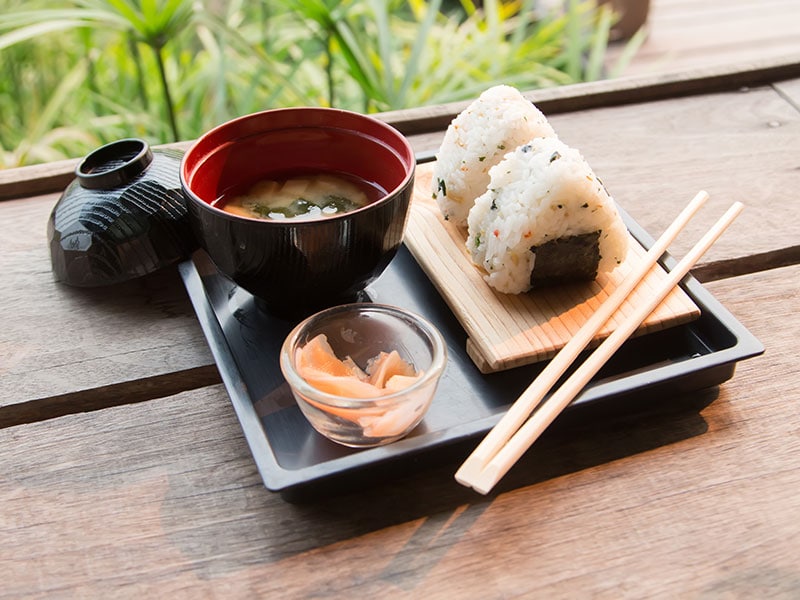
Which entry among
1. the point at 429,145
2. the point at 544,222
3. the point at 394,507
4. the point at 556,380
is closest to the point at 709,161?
the point at 429,145

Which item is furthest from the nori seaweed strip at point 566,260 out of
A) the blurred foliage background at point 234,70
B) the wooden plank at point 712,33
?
the wooden plank at point 712,33

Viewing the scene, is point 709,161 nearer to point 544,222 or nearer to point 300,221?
point 544,222

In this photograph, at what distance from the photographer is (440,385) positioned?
1.07m

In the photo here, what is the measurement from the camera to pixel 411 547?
2.99 ft

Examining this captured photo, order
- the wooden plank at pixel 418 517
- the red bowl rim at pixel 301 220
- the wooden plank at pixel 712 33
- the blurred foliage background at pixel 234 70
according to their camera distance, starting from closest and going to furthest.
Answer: the wooden plank at pixel 418 517
the red bowl rim at pixel 301 220
the blurred foliage background at pixel 234 70
the wooden plank at pixel 712 33

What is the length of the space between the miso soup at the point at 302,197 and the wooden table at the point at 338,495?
0.19m

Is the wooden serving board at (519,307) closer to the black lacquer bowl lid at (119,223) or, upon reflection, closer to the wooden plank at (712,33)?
the black lacquer bowl lid at (119,223)

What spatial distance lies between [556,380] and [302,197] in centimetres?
47

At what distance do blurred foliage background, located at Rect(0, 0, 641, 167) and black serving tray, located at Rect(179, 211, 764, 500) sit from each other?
1.23 meters

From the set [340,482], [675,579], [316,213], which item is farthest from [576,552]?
[316,213]

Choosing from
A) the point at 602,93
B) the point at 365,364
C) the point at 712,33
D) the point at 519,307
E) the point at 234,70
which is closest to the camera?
the point at 365,364

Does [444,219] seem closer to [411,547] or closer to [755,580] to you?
[411,547]

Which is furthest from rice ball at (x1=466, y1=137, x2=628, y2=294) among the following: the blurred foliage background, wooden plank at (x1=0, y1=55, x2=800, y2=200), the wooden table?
the blurred foliage background

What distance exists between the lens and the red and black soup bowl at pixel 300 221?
1.05 metres
